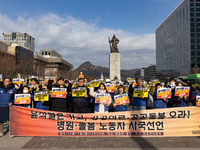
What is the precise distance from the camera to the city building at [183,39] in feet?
251

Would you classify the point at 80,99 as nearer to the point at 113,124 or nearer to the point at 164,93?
the point at 113,124

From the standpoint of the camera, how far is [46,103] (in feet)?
21.9

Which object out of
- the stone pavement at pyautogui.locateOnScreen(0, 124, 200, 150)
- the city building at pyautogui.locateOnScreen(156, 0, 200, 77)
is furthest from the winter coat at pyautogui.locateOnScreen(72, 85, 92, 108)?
the city building at pyautogui.locateOnScreen(156, 0, 200, 77)

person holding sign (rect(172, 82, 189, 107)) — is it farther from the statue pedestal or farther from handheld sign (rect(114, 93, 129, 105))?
the statue pedestal

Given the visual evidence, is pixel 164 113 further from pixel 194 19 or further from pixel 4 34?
pixel 4 34

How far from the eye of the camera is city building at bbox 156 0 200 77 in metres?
76.4

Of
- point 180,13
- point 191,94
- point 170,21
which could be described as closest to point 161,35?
point 170,21

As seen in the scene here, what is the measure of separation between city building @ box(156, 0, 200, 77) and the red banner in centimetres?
7133

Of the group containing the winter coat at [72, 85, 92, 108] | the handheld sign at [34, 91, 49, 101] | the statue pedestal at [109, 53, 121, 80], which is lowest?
the winter coat at [72, 85, 92, 108]

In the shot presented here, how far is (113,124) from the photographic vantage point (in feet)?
19.4

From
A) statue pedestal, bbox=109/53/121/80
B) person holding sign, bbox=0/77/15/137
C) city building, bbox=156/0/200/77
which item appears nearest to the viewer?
person holding sign, bbox=0/77/15/137

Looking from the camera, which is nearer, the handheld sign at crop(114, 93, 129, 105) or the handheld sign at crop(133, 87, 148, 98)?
the handheld sign at crop(114, 93, 129, 105)

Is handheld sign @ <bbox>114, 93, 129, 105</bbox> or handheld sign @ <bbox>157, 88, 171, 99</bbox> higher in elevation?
handheld sign @ <bbox>157, 88, 171, 99</bbox>

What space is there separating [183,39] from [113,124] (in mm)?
85706
